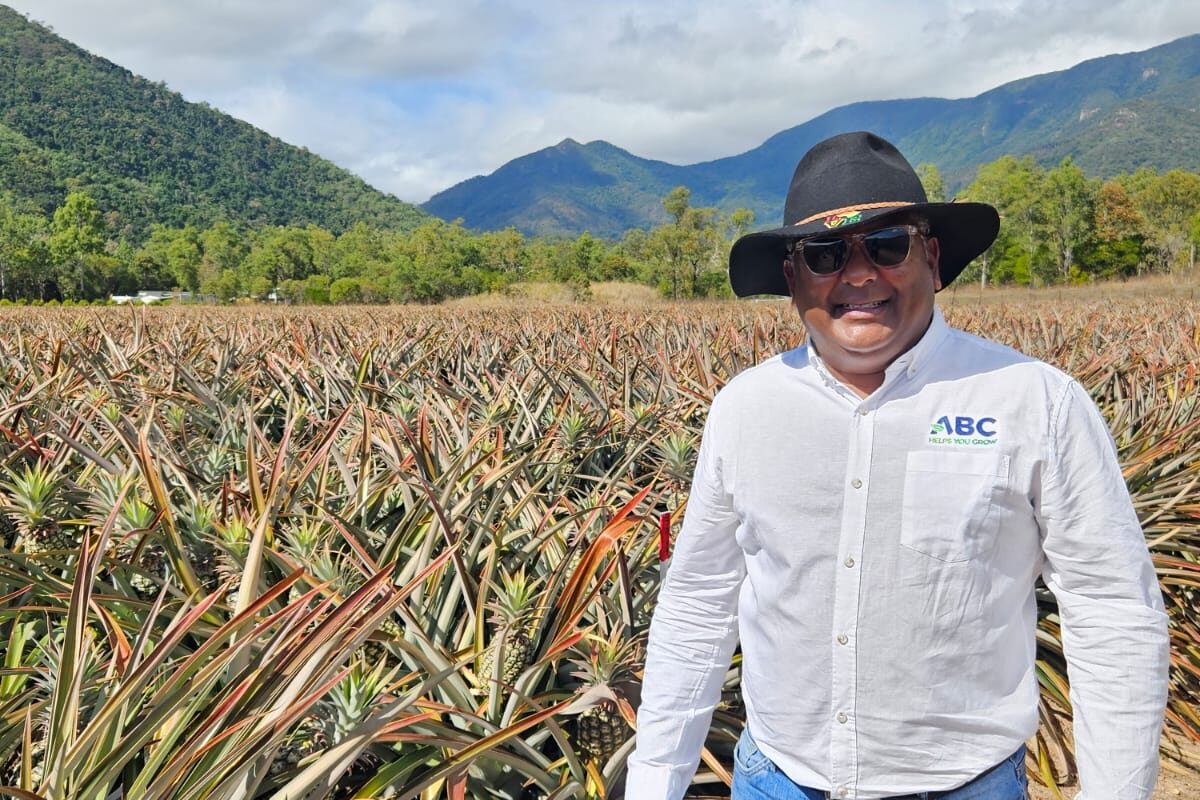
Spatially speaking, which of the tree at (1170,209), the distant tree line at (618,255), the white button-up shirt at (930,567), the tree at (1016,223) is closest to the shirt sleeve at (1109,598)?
the white button-up shirt at (930,567)

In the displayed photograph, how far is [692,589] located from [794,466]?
0.31 metres

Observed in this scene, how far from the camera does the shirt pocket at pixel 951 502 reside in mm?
1134

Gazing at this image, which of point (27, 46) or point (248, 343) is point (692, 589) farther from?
point (27, 46)

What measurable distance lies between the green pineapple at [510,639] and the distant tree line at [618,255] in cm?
3812

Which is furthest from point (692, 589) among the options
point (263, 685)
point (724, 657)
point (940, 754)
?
point (263, 685)

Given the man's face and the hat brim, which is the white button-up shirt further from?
the hat brim

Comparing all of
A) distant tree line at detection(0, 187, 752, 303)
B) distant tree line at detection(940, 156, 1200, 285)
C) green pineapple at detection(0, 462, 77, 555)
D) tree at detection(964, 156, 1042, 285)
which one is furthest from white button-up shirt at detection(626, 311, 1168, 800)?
tree at detection(964, 156, 1042, 285)

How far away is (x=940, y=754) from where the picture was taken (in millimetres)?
1212

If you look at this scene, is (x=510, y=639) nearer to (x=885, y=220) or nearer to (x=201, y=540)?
(x=201, y=540)

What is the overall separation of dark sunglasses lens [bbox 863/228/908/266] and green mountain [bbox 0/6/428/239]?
396 ft

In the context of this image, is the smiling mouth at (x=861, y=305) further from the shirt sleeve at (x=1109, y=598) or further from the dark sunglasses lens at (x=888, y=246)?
the shirt sleeve at (x=1109, y=598)

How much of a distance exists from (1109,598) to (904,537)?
26 centimetres

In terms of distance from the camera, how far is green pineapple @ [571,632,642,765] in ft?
5.62

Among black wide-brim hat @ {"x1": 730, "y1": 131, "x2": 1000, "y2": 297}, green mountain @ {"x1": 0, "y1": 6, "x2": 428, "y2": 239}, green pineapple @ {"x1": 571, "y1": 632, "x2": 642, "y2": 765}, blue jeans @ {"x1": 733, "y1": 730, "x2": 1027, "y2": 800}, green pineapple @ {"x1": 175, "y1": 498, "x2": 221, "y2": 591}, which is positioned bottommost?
green pineapple @ {"x1": 571, "y1": 632, "x2": 642, "y2": 765}
